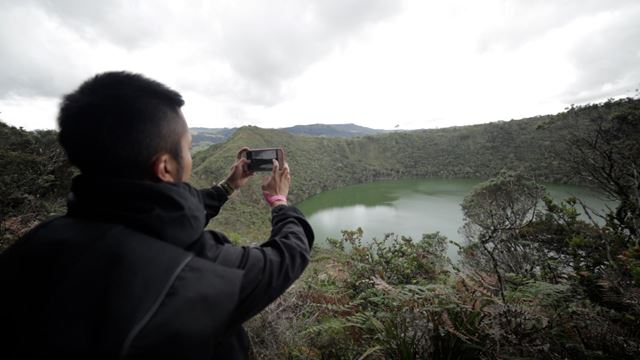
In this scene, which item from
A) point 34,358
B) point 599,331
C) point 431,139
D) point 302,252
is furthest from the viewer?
point 431,139

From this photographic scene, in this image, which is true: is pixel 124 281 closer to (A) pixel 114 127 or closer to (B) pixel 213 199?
(A) pixel 114 127

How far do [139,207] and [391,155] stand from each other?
82072mm

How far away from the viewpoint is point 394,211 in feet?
119

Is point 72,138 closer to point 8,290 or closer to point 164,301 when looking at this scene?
point 8,290

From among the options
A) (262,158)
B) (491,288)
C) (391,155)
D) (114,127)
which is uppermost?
(114,127)

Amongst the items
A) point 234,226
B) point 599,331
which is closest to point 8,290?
point 599,331

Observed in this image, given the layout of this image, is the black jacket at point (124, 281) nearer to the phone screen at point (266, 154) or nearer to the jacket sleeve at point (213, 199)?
the jacket sleeve at point (213, 199)

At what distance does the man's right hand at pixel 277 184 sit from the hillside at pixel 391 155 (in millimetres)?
33365

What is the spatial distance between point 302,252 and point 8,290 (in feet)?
2.58

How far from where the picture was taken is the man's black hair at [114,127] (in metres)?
0.85

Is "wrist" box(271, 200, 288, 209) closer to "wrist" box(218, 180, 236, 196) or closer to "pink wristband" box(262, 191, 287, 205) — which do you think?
"pink wristband" box(262, 191, 287, 205)

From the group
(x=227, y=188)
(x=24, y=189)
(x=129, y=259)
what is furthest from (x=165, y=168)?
(x=24, y=189)

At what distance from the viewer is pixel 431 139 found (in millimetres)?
79312

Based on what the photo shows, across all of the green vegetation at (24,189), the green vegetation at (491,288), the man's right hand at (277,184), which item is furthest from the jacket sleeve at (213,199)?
the green vegetation at (24,189)
